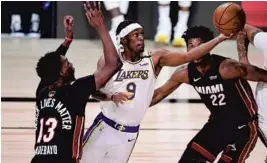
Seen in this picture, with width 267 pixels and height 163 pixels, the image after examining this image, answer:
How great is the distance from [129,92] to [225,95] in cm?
78

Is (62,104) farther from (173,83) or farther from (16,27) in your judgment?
(16,27)

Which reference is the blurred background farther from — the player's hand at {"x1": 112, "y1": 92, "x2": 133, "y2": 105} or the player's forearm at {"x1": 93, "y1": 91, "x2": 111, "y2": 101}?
the player's hand at {"x1": 112, "y1": 92, "x2": 133, "y2": 105}

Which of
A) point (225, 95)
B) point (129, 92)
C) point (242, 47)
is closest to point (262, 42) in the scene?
point (242, 47)

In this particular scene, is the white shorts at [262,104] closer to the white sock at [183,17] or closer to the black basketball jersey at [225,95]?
the black basketball jersey at [225,95]

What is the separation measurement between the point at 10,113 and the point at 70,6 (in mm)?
5733

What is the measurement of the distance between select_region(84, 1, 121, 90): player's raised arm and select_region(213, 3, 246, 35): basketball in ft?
3.08

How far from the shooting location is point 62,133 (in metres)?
5.35

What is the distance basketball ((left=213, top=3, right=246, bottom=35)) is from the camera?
19.1ft

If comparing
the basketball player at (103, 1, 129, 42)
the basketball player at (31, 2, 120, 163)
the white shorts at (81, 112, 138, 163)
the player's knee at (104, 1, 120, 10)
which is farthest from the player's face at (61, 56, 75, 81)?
the player's knee at (104, 1, 120, 10)

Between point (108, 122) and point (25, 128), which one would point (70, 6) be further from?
point (108, 122)

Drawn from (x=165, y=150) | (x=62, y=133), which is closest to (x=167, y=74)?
(x=165, y=150)

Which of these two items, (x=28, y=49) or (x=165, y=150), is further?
(x=28, y=49)

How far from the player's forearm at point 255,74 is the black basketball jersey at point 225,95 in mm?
97

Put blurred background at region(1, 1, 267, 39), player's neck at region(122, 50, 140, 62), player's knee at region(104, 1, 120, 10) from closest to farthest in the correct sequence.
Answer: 1. player's neck at region(122, 50, 140, 62)
2. player's knee at region(104, 1, 120, 10)
3. blurred background at region(1, 1, 267, 39)
